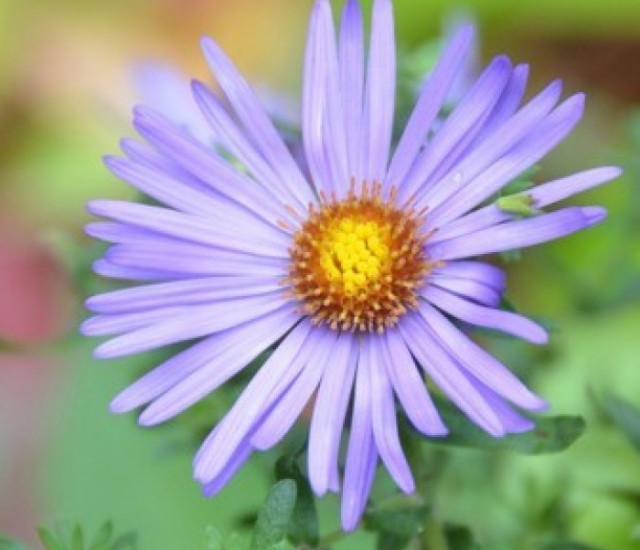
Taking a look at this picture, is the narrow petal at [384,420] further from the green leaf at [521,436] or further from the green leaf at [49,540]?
the green leaf at [49,540]

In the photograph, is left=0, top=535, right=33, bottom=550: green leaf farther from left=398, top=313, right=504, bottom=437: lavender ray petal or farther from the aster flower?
left=398, top=313, right=504, bottom=437: lavender ray petal

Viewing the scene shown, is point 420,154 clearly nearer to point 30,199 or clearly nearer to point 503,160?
point 503,160

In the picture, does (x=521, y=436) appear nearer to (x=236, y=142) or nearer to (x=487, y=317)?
(x=487, y=317)

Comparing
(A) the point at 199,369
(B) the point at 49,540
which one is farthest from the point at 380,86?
(B) the point at 49,540

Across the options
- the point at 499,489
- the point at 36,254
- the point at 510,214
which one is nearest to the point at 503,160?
the point at 510,214

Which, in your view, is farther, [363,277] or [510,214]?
[363,277]

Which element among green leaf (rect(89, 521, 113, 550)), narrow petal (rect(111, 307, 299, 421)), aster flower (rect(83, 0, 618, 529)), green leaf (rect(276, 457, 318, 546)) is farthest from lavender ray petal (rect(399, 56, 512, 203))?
green leaf (rect(89, 521, 113, 550))

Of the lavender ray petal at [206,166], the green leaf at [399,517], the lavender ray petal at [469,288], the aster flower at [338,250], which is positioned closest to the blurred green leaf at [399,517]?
the green leaf at [399,517]
